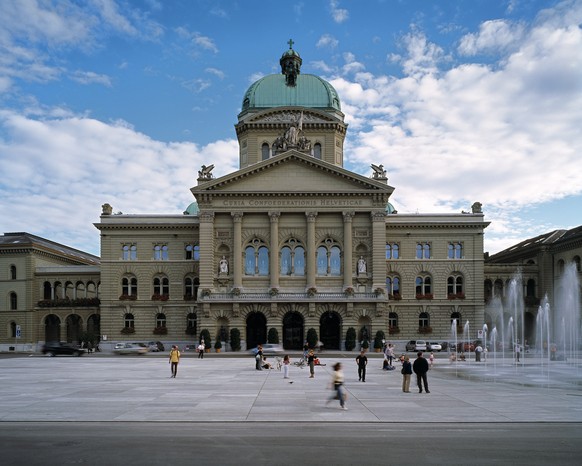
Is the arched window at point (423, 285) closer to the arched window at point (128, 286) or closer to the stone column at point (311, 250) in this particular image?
the stone column at point (311, 250)

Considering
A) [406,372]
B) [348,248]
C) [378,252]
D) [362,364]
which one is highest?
[348,248]

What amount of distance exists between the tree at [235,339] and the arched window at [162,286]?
12611mm

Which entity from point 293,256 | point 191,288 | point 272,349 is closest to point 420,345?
point 293,256

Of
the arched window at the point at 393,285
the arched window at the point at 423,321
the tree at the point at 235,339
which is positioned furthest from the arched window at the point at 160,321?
the arched window at the point at 423,321

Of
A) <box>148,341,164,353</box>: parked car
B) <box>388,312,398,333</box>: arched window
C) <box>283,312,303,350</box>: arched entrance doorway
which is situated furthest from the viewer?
<box>388,312,398,333</box>: arched window

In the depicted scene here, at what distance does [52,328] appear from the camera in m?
90.2

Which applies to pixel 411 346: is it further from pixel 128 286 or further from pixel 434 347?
pixel 128 286

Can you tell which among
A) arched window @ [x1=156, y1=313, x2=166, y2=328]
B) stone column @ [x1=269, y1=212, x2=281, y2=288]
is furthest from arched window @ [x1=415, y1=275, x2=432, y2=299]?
arched window @ [x1=156, y1=313, x2=166, y2=328]

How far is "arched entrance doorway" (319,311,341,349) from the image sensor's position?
75.9 m

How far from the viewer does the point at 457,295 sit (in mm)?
81062

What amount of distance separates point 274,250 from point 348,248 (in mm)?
8226

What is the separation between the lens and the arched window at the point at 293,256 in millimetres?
75750

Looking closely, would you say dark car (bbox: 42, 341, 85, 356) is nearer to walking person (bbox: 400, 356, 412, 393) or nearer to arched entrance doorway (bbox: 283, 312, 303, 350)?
arched entrance doorway (bbox: 283, 312, 303, 350)

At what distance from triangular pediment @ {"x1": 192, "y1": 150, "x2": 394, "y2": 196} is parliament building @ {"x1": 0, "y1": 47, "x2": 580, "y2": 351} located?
0.13 meters
